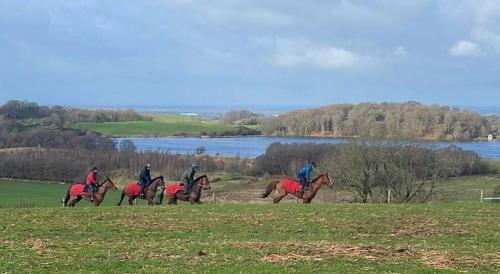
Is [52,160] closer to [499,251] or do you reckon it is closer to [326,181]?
[326,181]

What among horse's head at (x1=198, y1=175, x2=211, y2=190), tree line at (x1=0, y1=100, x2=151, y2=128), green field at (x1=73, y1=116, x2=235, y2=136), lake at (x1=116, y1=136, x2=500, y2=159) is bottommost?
lake at (x1=116, y1=136, x2=500, y2=159)

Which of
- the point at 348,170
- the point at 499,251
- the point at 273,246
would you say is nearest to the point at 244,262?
the point at 273,246

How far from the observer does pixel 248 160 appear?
298 ft

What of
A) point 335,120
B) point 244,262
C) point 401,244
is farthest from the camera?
point 335,120

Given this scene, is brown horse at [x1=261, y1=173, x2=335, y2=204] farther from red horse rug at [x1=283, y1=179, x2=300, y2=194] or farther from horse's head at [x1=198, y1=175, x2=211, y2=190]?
horse's head at [x1=198, y1=175, x2=211, y2=190]

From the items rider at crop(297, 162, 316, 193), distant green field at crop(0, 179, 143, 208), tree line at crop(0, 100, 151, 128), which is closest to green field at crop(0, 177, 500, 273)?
rider at crop(297, 162, 316, 193)

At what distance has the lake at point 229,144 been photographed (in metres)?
100

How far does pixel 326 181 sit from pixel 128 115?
489ft

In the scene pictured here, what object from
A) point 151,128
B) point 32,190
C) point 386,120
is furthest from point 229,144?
point 32,190

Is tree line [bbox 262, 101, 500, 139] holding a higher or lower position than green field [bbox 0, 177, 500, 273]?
higher

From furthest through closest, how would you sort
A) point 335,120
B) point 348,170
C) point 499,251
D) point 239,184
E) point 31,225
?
point 335,120, point 239,184, point 348,170, point 31,225, point 499,251

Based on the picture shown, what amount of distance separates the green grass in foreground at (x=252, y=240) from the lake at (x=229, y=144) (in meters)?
69.3

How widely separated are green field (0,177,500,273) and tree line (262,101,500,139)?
46.3 m

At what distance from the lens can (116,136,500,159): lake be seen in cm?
10000
